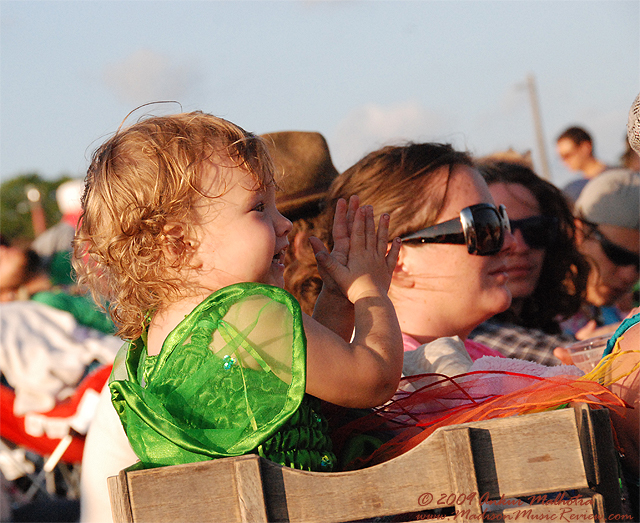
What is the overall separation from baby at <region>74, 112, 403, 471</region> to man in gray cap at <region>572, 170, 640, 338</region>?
3605 mm

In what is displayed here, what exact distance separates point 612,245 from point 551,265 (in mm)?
1438

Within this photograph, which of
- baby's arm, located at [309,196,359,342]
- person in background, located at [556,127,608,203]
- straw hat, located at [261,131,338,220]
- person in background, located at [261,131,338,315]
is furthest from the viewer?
person in background, located at [556,127,608,203]

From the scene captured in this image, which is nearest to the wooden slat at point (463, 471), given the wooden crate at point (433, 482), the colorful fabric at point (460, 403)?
the wooden crate at point (433, 482)

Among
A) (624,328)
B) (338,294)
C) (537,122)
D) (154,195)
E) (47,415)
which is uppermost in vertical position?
(537,122)

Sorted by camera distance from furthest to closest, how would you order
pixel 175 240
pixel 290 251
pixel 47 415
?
pixel 47 415
pixel 290 251
pixel 175 240

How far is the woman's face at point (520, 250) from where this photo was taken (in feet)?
12.0

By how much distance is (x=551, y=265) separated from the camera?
3840 mm

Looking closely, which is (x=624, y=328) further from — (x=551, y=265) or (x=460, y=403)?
(x=551, y=265)

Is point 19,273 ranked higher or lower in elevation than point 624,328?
higher

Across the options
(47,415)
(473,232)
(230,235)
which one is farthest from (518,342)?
(47,415)

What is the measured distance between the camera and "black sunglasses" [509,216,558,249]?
366cm

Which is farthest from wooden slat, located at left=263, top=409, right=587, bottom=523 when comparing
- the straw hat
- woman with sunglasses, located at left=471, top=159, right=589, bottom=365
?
woman with sunglasses, located at left=471, top=159, right=589, bottom=365

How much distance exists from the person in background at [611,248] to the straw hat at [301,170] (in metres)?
2.51

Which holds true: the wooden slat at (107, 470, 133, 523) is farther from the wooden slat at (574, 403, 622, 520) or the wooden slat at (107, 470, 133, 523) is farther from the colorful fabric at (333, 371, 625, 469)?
the wooden slat at (574, 403, 622, 520)
